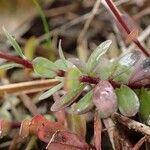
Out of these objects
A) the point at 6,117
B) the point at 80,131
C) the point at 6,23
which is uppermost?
the point at 6,23

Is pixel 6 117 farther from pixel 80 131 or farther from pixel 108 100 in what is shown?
pixel 108 100

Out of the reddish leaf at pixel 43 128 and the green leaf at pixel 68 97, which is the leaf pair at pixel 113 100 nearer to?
the green leaf at pixel 68 97

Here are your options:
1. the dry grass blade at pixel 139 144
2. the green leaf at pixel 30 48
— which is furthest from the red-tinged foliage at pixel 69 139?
the green leaf at pixel 30 48

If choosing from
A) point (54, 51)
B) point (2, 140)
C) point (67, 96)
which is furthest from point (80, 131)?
point (54, 51)

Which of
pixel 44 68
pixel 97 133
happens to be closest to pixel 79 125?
pixel 97 133

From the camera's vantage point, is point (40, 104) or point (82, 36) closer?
point (40, 104)

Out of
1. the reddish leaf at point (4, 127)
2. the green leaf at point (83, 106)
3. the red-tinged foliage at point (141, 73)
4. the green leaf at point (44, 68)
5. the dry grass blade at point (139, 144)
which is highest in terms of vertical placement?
the green leaf at point (44, 68)

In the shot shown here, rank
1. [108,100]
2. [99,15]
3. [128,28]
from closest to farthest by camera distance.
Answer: [108,100] < [128,28] < [99,15]
